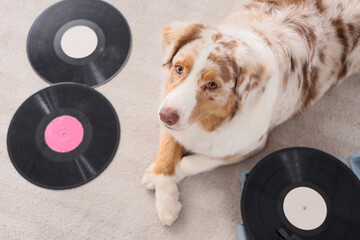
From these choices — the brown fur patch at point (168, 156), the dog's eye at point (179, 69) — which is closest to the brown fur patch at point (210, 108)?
the dog's eye at point (179, 69)

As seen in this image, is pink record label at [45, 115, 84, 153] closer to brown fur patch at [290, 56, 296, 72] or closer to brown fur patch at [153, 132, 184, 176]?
brown fur patch at [153, 132, 184, 176]

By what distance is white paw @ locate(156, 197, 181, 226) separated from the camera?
2.09 m

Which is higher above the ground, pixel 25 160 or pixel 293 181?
pixel 293 181

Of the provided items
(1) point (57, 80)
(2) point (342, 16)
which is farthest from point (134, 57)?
(2) point (342, 16)

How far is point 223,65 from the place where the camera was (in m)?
1.58

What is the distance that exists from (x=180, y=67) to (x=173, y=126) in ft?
0.91

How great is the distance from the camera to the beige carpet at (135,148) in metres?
2.16

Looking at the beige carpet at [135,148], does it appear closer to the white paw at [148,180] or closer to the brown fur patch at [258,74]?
the white paw at [148,180]

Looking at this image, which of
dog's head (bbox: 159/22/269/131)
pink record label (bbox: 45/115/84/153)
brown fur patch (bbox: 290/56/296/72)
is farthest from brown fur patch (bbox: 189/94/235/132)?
pink record label (bbox: 45/115/84/153)

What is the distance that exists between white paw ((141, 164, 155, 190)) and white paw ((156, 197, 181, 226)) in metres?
0.12

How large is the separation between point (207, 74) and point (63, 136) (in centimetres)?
124

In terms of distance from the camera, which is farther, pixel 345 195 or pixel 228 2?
pixel 228 2

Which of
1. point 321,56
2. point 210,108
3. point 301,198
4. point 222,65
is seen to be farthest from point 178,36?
point 301,198

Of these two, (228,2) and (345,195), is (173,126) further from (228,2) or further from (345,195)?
(228,2)
